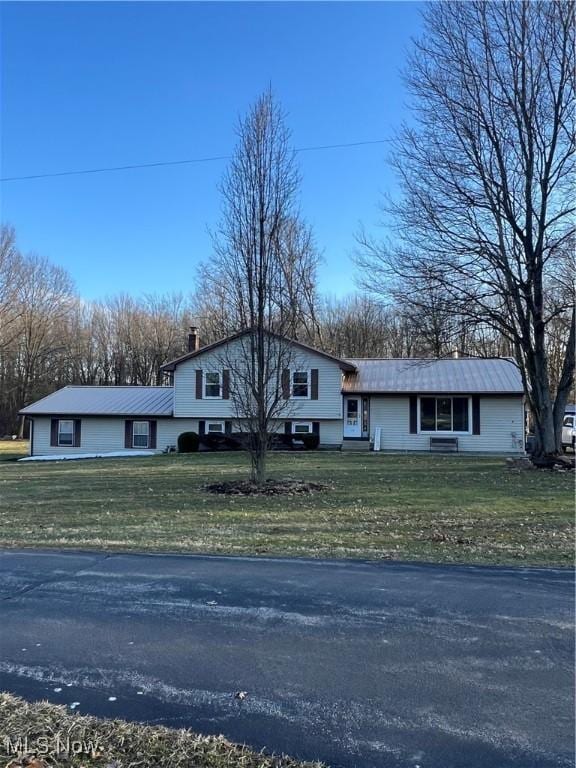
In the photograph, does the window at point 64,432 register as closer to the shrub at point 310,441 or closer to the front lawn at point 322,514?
the front lawn at point 322,514

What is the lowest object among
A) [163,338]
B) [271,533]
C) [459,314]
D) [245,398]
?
[271,533]

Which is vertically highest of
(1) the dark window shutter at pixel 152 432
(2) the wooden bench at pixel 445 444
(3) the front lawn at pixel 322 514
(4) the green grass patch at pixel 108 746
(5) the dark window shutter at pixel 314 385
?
(5) the dark window shutter at pixel 314 385

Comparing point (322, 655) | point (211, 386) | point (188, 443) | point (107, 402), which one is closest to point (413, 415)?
point (211, 386)

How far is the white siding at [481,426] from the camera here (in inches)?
1083

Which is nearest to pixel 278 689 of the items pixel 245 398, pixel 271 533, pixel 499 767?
pixel 499 767

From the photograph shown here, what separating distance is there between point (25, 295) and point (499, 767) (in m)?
52.6

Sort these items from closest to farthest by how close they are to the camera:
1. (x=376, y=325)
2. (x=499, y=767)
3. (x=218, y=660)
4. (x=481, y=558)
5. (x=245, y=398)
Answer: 1. (x=499, y=767)
2. (x=218, y=660)
3. (x=481, y=558)
4. (x=245, y=398)
5. (x=376, y=325)

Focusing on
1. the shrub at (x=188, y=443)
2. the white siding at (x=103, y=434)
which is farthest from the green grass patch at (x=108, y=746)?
the white siding at (x=103, y=434)

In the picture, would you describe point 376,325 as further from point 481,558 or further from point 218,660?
point 218,660

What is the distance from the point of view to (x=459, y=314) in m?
18.1

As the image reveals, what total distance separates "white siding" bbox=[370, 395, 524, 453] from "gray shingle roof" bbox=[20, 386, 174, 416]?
1092 cm

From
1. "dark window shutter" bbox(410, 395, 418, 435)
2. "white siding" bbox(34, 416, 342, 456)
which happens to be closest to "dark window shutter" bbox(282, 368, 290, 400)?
"dark window shutter" bbox(410, 395, 418, 435)

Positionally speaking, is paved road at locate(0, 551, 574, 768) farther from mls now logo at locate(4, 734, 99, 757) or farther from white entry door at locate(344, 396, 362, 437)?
white entry door at locate(344, 396, 362, 437)

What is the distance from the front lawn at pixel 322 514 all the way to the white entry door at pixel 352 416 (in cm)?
1023
